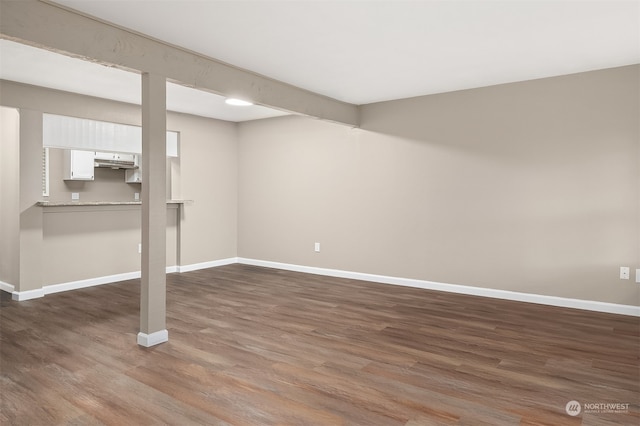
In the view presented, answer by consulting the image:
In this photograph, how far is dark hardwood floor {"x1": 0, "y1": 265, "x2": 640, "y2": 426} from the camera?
7.38 ft

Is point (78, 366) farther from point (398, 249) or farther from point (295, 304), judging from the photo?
→ point (398, 249)

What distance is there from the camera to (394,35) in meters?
3.20

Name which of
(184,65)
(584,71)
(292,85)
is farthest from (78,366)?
(584,71)

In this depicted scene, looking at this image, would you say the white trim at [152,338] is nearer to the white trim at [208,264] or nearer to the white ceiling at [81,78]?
the white ceiling at [81,78]

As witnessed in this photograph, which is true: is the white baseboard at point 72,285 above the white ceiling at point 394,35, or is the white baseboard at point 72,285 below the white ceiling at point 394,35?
below

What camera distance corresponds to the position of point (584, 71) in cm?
418

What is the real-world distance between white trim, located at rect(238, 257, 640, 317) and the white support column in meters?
3.08

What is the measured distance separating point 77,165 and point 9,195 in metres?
2.10

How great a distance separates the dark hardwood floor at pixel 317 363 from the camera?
2.25m

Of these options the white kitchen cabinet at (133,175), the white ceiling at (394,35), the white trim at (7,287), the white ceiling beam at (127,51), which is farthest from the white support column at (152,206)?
the white kitchen cabinet at (133,175)

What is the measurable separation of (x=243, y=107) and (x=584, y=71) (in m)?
4.00

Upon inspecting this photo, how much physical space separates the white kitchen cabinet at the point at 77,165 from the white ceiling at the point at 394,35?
280cm

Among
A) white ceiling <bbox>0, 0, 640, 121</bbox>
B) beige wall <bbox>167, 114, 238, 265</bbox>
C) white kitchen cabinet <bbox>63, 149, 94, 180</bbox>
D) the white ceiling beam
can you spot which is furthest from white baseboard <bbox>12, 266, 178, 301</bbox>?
the white ceiling beam

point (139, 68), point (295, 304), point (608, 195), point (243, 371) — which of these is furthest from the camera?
point (295, 304)
